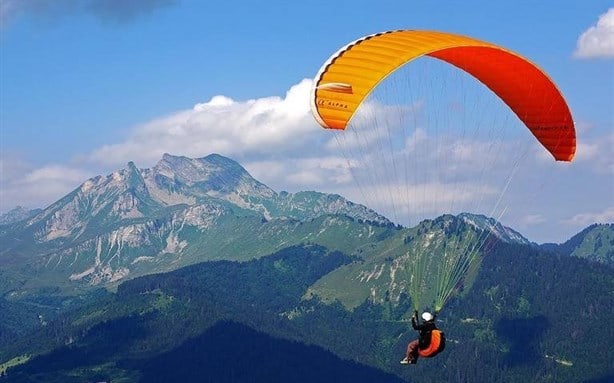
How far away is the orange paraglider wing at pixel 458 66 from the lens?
36.9m

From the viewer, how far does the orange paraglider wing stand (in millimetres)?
36906

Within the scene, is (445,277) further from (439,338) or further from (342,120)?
(342,120)

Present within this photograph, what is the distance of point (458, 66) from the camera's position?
45156 millimetres

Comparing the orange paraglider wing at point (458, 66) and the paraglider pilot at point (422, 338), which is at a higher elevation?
the orange paraglider wing at point (458, 66)

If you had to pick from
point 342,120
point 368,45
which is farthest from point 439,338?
point 368,45

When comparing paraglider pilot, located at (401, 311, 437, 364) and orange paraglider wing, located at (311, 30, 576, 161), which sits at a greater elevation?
orange paraglider wing, located at (311, 30, 576, 161)

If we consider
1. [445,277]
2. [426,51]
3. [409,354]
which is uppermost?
[426,51]

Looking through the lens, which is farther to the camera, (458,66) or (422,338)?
(458,66)

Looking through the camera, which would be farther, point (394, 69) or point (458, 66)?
point (458, 66)

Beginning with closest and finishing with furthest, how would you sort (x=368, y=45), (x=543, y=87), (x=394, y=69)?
1. (x=394, y=69)
2. (x=368, y=45)
3. (x=543, y=87)

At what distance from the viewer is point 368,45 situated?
38.8m

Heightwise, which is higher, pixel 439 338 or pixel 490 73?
pixel 490 73

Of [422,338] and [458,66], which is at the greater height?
[458,66]

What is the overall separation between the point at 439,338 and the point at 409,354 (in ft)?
5.30
